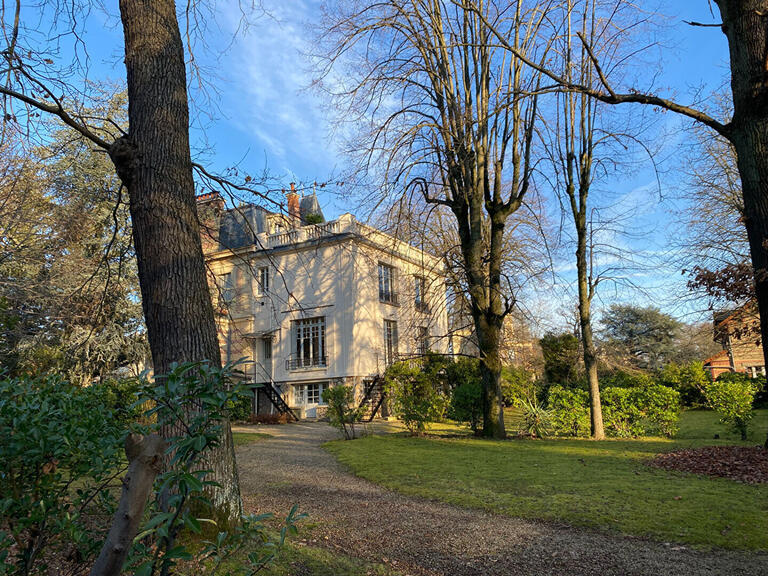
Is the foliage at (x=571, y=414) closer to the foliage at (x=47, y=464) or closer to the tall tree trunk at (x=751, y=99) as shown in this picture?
the tall tree trunk at (x=751, y=99)

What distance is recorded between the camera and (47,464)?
2.83 metres

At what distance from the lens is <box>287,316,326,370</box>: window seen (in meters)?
23.1

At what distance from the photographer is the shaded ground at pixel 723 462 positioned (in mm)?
6629

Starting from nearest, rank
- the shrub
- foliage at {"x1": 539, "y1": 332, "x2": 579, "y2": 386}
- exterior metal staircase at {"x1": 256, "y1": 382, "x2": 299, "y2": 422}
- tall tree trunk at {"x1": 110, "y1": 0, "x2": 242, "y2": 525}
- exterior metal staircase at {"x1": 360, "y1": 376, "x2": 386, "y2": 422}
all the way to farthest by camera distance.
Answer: tall tree trunk at {"x1": 110, "y1": 0, "x2": 242, "y2": 525} < foliage at {"x1": 539, "y1": 332, "x2": 579, "y2": 386} < the shrub < exterior metal staircase at {"x1": 256, "y1": 382, "x2": 299, "y2": 422} < exterior metal staircase at {"x1": 360, "y1": 376, "x2": 386, "y2": 422}

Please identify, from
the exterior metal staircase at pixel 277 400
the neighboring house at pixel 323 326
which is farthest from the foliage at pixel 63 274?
the exterior metal staircase at pixel 277 400

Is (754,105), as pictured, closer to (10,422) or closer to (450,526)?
(450,526)

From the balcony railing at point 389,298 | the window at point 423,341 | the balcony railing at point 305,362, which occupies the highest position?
the balcony railing at point 389,298

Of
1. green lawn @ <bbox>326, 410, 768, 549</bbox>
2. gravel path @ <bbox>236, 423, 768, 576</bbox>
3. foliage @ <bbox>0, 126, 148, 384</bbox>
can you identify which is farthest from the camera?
foliage @ <bbox>0, 126, 148, 384</bbox>

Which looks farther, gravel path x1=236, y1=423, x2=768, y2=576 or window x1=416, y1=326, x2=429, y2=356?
window x1=416, y1=326, x2=429, y2=356

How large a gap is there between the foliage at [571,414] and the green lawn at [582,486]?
56.9 inches

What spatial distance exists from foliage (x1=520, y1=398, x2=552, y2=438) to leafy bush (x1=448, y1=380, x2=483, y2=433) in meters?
1.21

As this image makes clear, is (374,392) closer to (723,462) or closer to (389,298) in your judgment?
(389,298)

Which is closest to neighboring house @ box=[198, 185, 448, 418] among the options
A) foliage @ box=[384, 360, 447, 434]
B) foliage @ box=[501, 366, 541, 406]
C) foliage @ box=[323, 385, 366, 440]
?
foliage @ box=[501, 366, 541, 406]

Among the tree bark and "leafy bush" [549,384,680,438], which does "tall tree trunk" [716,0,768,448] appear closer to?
the tree bark
